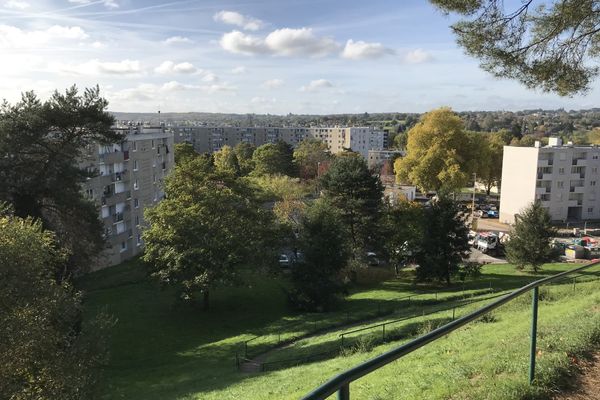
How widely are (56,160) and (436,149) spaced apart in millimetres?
42622

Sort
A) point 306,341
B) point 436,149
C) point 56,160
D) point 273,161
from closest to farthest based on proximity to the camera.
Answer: point 306,341 < point 56,160 < point 436,149 < point 273,161

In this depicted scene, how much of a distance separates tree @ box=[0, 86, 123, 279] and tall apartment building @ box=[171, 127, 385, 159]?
130378mm

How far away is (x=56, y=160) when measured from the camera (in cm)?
2403

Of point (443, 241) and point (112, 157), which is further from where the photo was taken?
point (112, 157)

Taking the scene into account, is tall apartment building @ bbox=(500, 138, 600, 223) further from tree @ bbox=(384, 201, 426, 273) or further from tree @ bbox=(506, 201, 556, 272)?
tree @ bbox=(384, 201, 426, 273)

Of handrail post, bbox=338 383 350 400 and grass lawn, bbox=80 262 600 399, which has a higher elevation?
handrail post, bbox=338 383 350 400

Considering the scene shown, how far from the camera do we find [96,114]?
24750 mm

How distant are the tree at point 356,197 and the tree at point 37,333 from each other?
74.9ft

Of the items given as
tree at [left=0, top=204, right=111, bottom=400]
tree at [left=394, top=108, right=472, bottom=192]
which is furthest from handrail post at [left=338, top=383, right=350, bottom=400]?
tree at [left=394, top=108, right=472, bottom=192]

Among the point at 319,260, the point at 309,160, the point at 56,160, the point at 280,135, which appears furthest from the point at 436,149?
the point at 280,135

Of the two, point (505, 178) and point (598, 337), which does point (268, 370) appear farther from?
point (505, 178)

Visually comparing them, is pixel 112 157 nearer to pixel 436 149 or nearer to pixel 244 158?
pixel 436 149

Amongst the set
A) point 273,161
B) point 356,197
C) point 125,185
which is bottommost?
point 125,185

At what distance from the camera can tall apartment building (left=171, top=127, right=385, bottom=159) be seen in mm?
156250
